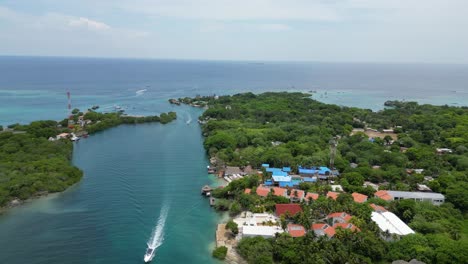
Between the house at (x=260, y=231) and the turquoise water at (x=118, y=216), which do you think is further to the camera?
the house at (x=260, y=231)

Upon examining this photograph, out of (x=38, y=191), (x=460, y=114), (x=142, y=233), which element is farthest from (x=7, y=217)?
(x=460, y=114)

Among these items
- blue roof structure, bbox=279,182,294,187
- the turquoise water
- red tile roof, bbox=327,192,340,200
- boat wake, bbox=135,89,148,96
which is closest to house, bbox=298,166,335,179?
blue roof structure, bbox=279,182,294,187

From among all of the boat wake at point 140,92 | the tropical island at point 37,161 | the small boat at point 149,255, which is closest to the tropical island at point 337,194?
the small boat at point 149,255

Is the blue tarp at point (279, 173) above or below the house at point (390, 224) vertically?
above

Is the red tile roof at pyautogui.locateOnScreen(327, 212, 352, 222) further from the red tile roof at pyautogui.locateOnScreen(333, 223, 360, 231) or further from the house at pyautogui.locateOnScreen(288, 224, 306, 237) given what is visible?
the house at pyautogui.locateOnScreen(288, 224, 306, 237)

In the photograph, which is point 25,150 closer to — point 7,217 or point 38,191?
Result: point 38,191

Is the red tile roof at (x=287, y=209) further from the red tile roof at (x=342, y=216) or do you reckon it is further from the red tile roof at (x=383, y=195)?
the red tile roof at (x=383, y=195)
